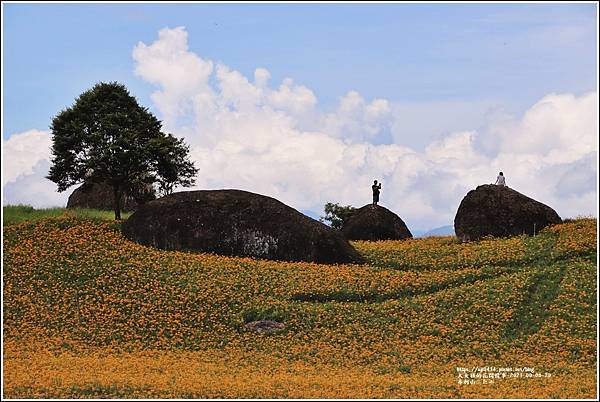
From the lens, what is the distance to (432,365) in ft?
110

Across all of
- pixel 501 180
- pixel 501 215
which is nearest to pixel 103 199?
pixel 501 180

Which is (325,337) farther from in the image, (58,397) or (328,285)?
(58,397)

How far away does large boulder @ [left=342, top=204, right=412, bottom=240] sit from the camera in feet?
215

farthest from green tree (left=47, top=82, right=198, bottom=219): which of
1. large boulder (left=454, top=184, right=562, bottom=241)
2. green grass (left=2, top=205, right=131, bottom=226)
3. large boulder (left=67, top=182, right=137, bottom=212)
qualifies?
large boulder (left=454, top=184, right=562, bottom=241)

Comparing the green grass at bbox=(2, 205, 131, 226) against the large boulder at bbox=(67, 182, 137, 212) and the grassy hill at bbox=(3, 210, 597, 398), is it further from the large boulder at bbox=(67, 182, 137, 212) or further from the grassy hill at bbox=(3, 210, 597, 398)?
the large boulder at bbox=(67, 182, 137, 212)

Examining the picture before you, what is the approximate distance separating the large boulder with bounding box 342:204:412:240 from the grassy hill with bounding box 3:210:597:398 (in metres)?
10.9

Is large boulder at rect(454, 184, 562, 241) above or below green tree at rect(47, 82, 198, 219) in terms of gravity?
below

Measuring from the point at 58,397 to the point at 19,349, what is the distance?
10.1 meters

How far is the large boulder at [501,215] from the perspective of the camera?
56.0m

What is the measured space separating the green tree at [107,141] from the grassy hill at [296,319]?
12.5 feet

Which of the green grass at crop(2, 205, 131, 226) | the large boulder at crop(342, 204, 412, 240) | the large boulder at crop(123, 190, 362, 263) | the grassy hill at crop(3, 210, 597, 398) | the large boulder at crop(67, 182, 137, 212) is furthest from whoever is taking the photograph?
the large boulder at crop(67, 182, 137, 212)

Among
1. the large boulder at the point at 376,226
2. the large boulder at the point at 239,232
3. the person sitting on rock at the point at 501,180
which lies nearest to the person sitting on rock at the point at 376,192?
the large boulder at the point at 376,226

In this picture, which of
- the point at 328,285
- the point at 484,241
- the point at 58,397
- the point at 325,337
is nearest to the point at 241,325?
the point at 325,337

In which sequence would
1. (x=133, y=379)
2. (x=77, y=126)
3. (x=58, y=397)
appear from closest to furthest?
(x=58, y=397) → (x=133, y=379) → (x=77, y=126)
